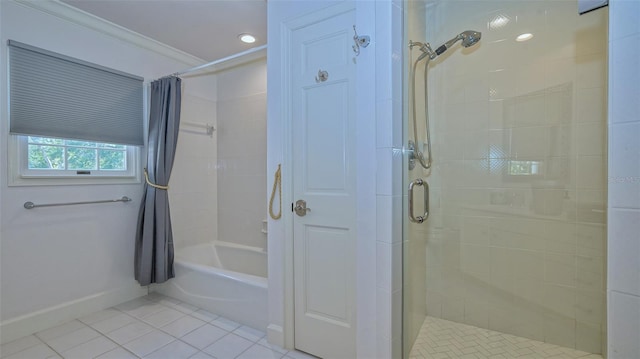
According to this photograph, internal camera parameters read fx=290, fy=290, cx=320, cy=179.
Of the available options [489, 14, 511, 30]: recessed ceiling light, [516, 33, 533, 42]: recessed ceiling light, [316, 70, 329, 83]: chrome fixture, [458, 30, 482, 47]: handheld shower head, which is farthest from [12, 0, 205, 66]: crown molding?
[516, 33, 533, 42]: recessed ceiling light

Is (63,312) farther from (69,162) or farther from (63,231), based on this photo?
(69,162)

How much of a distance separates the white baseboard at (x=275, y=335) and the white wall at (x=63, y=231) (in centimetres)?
154

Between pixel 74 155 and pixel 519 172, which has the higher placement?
pixel 74 155

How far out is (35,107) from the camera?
205 centimetres

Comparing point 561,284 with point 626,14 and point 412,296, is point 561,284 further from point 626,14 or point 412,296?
point 626,14

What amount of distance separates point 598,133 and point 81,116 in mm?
3492

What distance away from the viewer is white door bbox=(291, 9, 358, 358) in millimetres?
1631

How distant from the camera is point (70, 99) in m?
2.23

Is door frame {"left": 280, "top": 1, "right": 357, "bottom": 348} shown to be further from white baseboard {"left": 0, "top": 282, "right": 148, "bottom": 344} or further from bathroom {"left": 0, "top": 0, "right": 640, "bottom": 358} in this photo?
white baseboard {"left": 0, "top": 282, "right": 148, "bottom": 344}

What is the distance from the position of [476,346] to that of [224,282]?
5.81 ft

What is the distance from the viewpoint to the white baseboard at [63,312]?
6.41 ft

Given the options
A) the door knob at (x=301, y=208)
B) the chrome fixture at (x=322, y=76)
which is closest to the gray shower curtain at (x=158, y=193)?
the door knob at (x=301, y=208)

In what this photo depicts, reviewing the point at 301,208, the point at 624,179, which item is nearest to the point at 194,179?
the point at 301,208

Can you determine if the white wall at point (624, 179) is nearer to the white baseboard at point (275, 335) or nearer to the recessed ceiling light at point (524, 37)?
the recessed ceiling light at point (524, 37)
